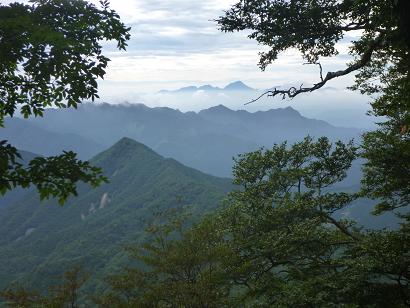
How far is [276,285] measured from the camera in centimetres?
1455

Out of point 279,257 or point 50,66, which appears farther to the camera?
point 279,257

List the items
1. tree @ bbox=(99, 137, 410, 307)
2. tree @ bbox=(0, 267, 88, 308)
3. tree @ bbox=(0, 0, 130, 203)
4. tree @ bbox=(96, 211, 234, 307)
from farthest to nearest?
tree @ bbox=(0, 267, 88, 308) → tree @ bbox=(96, 211, 234, 307) → tree @ bbox=(99, 137, 410, 307) → tree @ bbox=(0, 0, 130, 203)

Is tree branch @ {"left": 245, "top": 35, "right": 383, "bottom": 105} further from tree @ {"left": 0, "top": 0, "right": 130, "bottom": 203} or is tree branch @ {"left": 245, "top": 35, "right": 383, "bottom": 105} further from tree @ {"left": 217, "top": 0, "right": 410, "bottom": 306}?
tree @ {"left": 0, "top": 0, "right": 130, "bottom": 203}

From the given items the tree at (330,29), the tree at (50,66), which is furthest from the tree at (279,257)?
the tree at (50,66)

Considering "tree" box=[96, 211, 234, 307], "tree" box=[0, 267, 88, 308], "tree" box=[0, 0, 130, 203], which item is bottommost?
"tree" box=[0, 267, 88, 308]

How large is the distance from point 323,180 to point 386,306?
736 cm

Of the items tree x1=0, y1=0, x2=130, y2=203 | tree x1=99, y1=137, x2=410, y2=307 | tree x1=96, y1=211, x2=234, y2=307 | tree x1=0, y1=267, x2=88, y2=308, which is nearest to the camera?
tree x1=0, y1=0, x2=130, y2=203

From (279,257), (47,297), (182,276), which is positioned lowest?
(47,297)

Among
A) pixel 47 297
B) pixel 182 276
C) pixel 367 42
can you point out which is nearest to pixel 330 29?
pixel 367 42

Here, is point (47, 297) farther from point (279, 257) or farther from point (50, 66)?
point (50, 66)

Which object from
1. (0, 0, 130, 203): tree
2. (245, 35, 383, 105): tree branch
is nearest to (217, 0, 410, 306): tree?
(245, 35, 383, 105): tree branch

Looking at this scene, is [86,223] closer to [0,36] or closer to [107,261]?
[107,261]

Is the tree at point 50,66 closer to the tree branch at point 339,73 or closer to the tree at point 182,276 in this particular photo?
the tree branch at point 339,73

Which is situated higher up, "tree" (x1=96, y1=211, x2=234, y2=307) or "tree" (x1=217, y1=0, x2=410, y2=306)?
"tree" (x1=217, y1=0, x2=410, y2=306)
